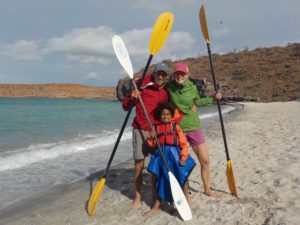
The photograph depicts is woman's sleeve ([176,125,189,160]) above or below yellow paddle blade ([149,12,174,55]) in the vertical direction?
below

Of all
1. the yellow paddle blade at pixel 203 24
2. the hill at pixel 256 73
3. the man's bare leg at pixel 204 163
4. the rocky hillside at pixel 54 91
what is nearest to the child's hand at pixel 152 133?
the man's bare leg at pixel 204 163

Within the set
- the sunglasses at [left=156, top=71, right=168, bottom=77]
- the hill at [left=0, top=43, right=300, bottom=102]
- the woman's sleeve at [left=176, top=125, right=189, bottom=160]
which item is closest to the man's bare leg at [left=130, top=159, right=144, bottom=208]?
the woman's sleeve at [left=176, top=125, right=189, bottom=160]

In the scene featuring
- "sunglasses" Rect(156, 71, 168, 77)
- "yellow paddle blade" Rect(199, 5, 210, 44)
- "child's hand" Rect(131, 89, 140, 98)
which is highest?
"yellow paddle blade" Rect(199, 5, 210, 44)

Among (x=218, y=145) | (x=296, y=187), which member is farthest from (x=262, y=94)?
(x=296, y=187)

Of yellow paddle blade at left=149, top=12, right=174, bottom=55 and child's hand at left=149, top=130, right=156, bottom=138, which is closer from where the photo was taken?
child's hand at left=149, top=130, right=156, bottom=138

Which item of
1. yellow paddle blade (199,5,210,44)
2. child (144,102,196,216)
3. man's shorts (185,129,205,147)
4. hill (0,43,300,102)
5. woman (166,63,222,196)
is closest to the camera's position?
child (144,102,196,216)

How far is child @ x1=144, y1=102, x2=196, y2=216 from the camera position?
14.7ft

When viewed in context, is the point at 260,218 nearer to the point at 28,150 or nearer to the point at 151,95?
the point at 151,95

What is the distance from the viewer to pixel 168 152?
453cm

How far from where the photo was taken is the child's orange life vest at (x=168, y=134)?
4496mm

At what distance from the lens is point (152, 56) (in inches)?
192

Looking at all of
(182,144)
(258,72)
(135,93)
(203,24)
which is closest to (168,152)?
(182,144)

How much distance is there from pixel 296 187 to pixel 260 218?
1298 millimetres

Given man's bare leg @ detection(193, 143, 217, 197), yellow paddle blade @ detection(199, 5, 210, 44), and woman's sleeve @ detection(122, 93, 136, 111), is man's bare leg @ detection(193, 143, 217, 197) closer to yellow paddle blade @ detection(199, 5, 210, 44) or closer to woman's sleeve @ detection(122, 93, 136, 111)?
woman's sleeve @ detection(122, 93, 136, 111)
